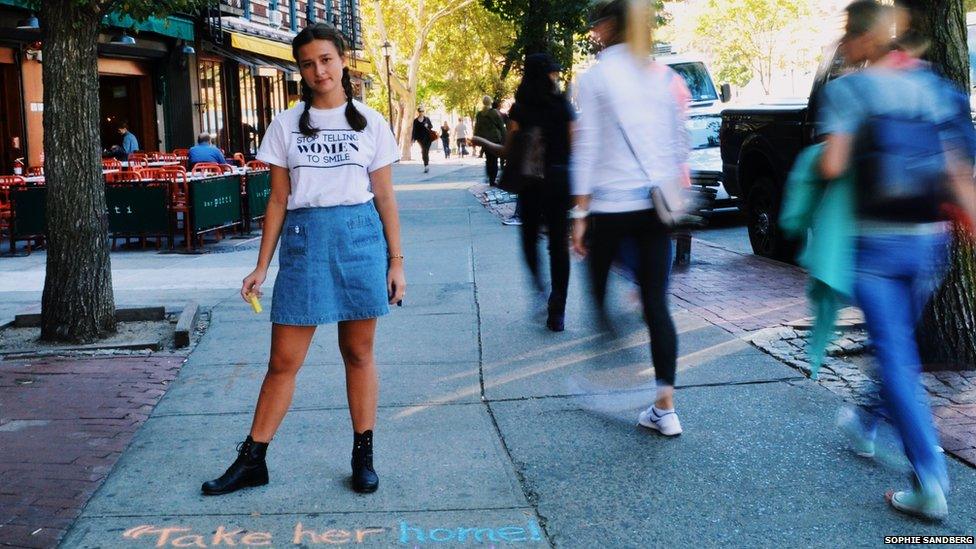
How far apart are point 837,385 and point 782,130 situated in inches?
192

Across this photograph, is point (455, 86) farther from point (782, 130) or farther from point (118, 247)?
point (782, 130)

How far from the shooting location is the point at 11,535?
12.8 feet

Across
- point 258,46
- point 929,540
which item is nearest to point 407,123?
point 258,46

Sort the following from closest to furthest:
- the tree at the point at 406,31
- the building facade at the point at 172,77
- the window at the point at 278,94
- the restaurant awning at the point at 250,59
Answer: the building facade at the point at 172,77 < the restaurant awning at the point at 250,59 < the window at the point at 278,94 < the tree at the point at 406,31

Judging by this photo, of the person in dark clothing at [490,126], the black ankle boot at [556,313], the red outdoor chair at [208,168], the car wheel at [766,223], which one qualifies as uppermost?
the person in dark clothing at [490,126]

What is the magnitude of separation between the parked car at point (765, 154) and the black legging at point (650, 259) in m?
5.02

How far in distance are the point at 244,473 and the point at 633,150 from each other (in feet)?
6.95

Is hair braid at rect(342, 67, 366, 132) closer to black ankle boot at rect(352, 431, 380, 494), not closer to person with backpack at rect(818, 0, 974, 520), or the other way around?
black ankle boot at rect(352, 431, 380, 494)

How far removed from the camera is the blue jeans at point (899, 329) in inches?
148

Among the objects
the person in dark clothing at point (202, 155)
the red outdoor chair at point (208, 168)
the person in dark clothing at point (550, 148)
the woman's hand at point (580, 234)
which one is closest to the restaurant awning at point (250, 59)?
the person in dark clothing at point (202, 155)

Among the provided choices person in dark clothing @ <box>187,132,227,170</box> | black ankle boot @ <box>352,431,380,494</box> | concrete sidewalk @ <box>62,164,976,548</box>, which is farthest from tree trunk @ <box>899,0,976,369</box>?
person in dark clothing @ <box>187,132,227,170</box>

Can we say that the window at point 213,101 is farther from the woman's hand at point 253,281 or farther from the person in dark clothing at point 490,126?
the woman's hand at point 253,281

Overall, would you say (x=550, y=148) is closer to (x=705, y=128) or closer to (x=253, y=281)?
(x=253, y=281)

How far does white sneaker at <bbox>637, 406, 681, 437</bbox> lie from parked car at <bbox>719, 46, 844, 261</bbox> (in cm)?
503
